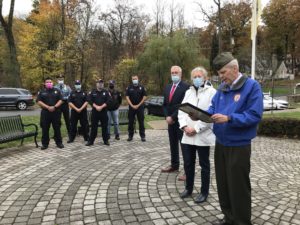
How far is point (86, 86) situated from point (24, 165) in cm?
3299

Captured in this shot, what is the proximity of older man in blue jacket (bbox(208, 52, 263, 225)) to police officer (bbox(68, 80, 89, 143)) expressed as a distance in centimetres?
632

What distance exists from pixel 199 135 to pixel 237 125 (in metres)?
1.26

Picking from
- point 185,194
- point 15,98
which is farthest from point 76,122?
point 15,98

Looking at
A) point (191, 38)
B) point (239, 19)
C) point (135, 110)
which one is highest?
point (239, 19)

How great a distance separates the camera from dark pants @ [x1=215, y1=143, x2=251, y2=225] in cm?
360

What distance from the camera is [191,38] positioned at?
38.2m

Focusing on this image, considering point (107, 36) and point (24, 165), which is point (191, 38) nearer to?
point (107, 36)

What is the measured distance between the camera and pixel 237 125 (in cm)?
348

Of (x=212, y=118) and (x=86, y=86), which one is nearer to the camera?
(x=212, y=118)

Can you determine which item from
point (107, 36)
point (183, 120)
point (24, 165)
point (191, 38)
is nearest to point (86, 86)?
point (107, 36)

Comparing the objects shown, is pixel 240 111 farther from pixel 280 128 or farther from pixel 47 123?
pixel 280 128

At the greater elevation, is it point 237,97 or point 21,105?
point 237,97

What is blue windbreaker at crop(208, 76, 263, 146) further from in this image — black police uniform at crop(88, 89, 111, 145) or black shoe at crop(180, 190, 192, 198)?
black police uniform at crop(88, 89, 111, 145)

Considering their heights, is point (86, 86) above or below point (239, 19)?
below
